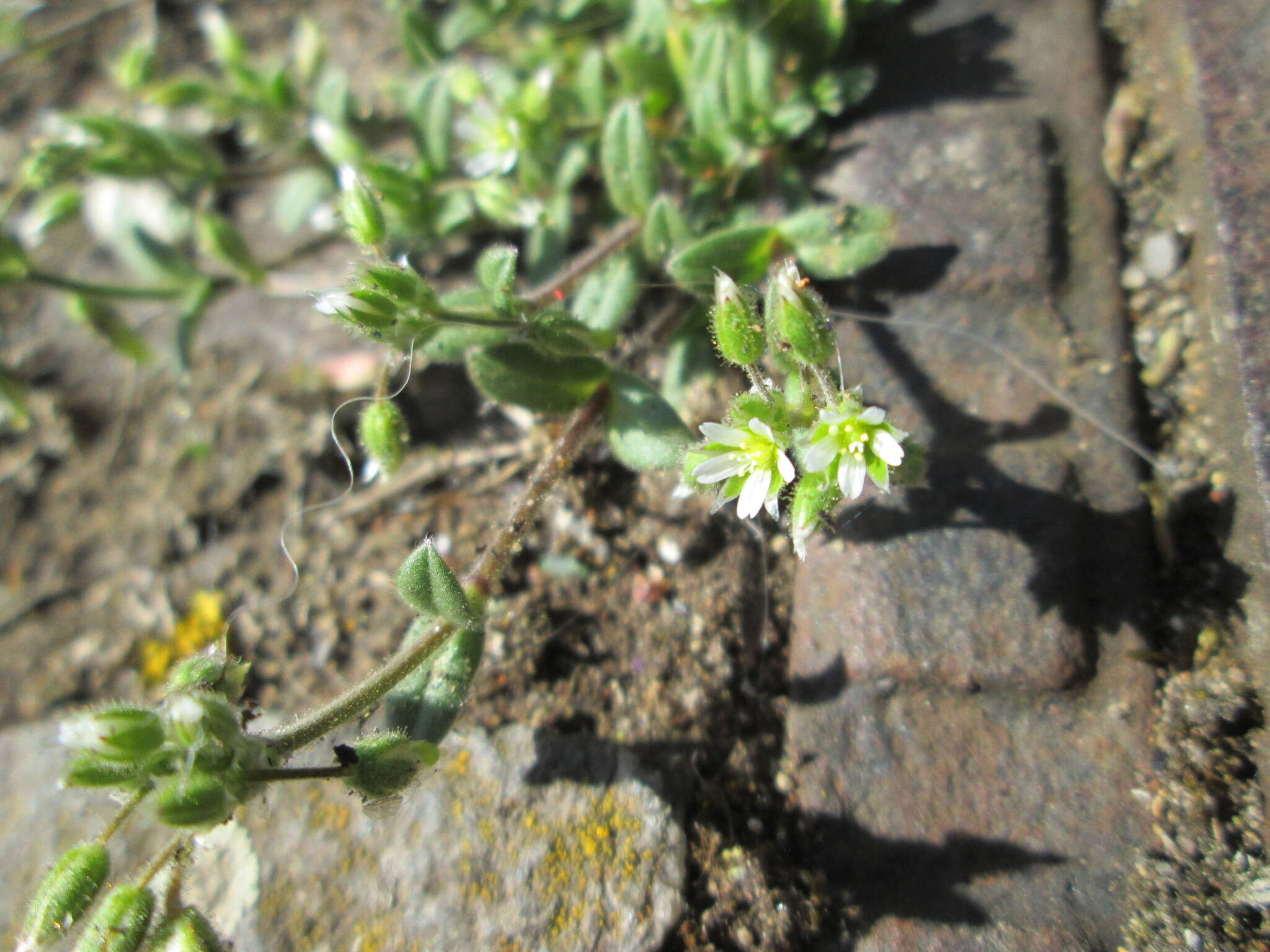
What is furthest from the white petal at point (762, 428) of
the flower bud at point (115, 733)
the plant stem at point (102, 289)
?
the plant stem at point (102, 289)

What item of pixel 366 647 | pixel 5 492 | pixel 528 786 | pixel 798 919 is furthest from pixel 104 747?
pixel 5 492

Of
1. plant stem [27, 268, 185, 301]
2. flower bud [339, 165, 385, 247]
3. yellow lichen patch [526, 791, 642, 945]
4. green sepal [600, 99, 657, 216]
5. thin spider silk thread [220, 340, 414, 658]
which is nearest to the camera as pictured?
yellow lichen patch [526, 791, 642, 945]

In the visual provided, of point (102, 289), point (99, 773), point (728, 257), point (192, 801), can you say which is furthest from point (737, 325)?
point (102, 289)

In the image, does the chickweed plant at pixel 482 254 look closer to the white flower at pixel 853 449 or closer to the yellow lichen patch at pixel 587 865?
the white flower at pixel 853 449

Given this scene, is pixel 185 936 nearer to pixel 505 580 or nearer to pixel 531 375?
pixel 505 580

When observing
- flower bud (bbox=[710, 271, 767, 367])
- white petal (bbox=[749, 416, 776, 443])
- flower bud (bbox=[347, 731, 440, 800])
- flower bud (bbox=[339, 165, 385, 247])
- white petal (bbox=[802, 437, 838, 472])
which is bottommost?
flower bud (bbox=[347, 731, 440, 800])

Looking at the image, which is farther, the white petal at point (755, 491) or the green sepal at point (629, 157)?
the green sepal at point (629, 157)

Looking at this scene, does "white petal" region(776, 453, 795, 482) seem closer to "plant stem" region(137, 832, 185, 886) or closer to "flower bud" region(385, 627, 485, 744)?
"flower bud" region(385, 627, 485, 744)

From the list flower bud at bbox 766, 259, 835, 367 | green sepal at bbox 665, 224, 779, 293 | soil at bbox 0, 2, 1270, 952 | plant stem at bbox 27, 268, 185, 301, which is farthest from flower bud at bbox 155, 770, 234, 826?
plant stem at bbox 27, 268, 185, 301
